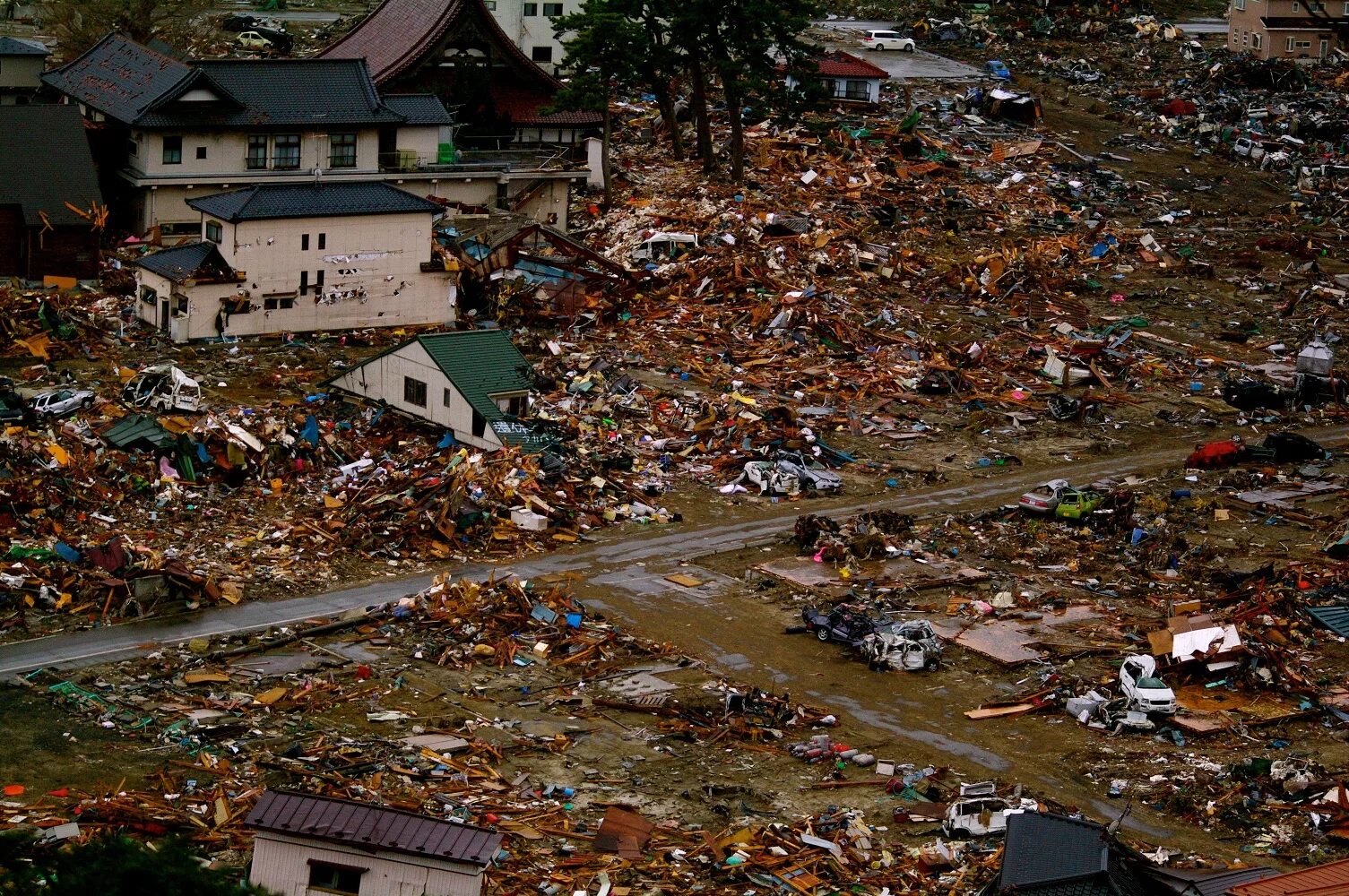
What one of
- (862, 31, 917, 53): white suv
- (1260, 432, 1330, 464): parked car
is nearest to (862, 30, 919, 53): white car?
(862, 31, 917, 53): white suv

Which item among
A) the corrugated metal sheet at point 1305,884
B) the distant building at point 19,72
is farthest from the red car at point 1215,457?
the distant building at point 19,72

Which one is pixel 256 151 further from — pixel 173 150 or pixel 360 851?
pixel 360 851

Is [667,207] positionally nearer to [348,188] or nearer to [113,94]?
[348,188]

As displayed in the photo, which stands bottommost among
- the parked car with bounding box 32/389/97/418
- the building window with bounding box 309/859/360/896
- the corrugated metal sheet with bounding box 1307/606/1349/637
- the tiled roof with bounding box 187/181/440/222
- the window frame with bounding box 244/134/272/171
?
the corrugated metal sheet with bounding box 1307/606/1349/637

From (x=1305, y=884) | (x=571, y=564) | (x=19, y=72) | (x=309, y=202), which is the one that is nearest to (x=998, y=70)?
(x=309, y=202)

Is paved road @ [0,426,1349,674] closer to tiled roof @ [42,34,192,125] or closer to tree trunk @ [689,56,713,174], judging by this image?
tree trunk @ [689,56,713,174]

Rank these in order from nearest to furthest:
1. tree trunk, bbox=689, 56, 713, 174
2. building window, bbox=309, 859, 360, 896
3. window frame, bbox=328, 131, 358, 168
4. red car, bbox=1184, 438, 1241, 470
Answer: building window, bbox=309, 859, 360, 896 < red car, bbox=1184, 438, 1241, 470 < window frame, bbox=328, 131, 358, 168 < tree trunk, bbox=689, 56, 713, 174

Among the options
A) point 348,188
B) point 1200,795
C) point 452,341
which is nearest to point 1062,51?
point 348,188
